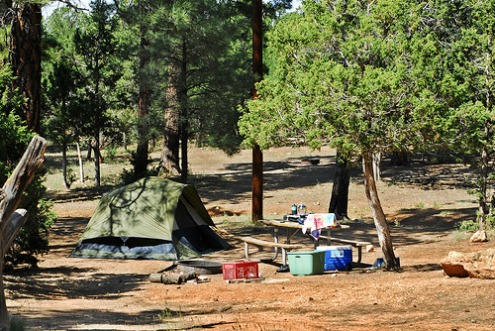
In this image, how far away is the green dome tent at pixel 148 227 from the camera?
19422 mm

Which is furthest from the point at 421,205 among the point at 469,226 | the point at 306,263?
the point at 306,263

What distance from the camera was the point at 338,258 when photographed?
16844 millimetres

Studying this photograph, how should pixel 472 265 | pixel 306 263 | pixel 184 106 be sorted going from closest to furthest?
pixel 472 265 < pixel 306 263 < pixel 184 106

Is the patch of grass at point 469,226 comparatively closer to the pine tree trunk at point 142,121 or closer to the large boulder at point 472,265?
the large boulder at point 472,265

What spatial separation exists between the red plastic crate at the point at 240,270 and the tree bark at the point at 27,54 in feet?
18.3

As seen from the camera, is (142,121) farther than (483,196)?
Yes

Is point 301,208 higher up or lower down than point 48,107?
lower down

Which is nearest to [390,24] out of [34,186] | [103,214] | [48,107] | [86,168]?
[34,186]

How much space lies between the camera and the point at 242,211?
29.2m

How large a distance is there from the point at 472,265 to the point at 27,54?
10355mm

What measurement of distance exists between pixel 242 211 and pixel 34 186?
13.9 m

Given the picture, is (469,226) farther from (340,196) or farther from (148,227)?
(148,227)

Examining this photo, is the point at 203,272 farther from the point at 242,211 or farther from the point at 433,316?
the point at 242,211

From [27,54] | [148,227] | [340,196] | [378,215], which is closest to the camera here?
[378,215]
